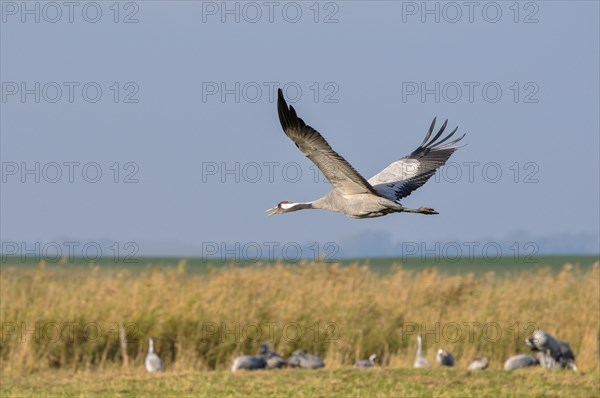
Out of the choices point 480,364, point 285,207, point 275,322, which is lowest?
point 480,364

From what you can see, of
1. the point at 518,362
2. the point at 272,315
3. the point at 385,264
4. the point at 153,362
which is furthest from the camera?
the point at 385,264

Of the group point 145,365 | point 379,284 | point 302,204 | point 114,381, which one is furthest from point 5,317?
point 302,204

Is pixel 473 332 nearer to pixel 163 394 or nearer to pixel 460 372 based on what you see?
pixel 460 372

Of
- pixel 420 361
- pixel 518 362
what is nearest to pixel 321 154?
pixel 420 361

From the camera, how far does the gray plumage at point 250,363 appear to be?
1294 cm

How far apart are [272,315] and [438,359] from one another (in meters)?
2.54

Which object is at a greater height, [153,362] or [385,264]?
[385,264]

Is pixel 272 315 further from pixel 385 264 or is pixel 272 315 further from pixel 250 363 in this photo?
pixel 385 264

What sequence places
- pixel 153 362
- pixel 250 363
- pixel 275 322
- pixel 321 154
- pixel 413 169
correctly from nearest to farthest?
pixel 321 154, pixel 413 169, pixel 250 363, pixel 153 362, pixel 275 322

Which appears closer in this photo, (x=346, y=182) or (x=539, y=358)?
(x=346, y=182)

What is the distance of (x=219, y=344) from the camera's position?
14.5 meters

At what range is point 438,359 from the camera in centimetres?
1379

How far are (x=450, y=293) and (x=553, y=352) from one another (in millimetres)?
3124

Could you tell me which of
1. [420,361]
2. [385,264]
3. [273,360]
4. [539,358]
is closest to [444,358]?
[420,361]
